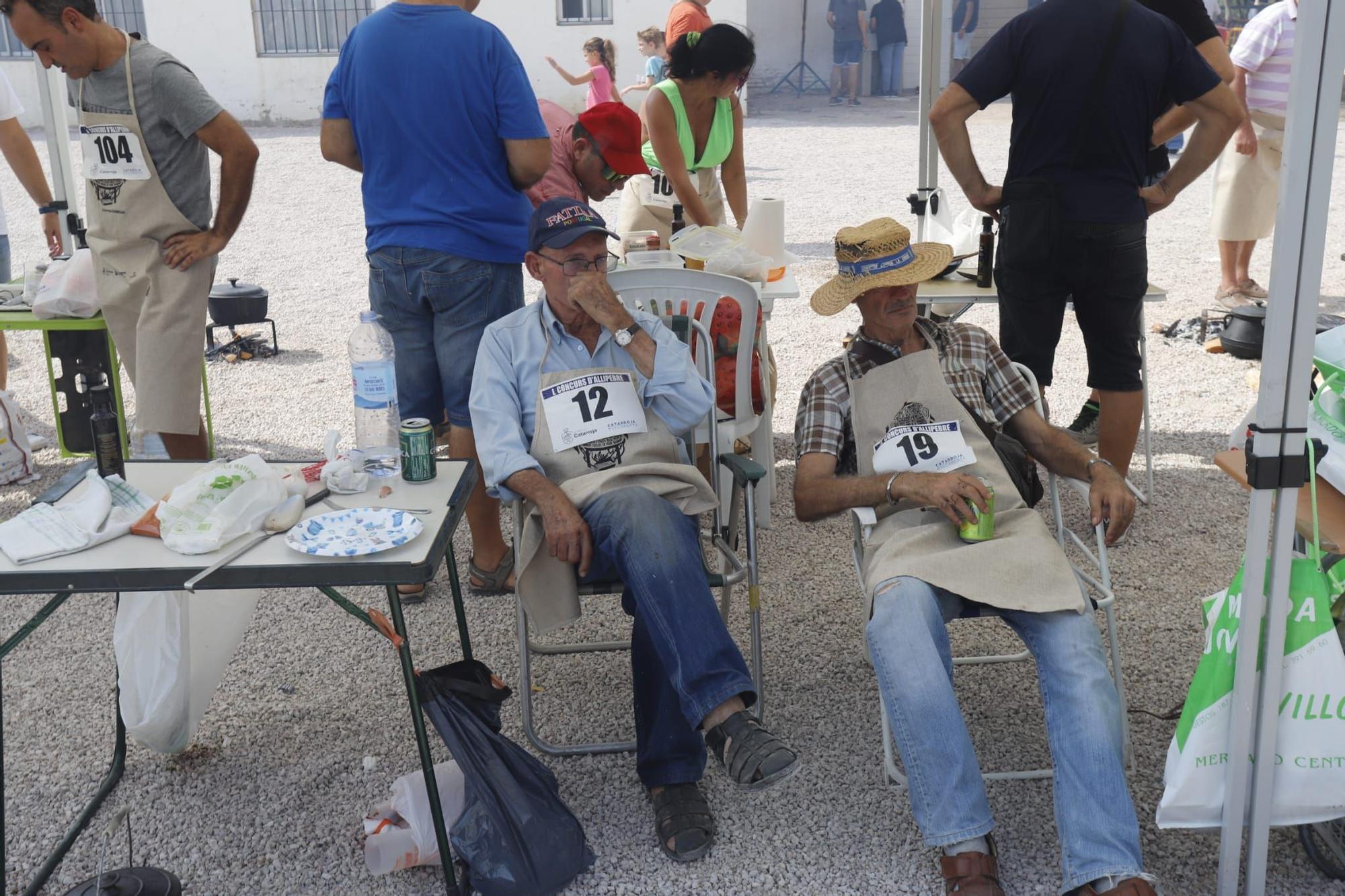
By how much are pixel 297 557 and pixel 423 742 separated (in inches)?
17.5

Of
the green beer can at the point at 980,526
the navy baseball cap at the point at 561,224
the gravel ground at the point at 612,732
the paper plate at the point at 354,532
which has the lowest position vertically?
the gravel ground at the point at 612,732

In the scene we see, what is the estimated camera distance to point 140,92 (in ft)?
12.4

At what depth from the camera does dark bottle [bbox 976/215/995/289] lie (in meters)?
4.53

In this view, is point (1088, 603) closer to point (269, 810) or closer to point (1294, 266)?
point (1294, 266)

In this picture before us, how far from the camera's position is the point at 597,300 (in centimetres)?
300

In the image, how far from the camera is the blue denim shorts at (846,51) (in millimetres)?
23781

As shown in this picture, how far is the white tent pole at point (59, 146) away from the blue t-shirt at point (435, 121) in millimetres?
1891

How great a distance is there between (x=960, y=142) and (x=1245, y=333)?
110 inches

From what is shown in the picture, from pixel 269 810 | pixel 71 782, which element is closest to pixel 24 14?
pixel 71 782

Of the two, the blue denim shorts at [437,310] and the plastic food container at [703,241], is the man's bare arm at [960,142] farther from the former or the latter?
the blue denim shorts at [437,310]

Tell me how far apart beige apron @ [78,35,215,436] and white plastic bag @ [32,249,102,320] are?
36cm

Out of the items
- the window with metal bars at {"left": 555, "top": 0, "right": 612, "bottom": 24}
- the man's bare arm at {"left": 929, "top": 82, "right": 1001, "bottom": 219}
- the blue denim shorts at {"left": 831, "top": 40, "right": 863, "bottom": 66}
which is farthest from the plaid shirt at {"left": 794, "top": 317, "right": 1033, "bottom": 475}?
the blue denim shorts at {"left": 831, "top": 40, "right": 863, "bottom": 66}

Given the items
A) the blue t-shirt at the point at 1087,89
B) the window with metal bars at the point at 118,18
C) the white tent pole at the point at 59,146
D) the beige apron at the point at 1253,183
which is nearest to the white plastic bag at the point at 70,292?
the white tent pole at the point at 59,146

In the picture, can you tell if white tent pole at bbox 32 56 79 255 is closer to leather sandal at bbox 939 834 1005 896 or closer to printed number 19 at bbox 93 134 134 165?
printed number 19 at bbox 93 134 134 165
